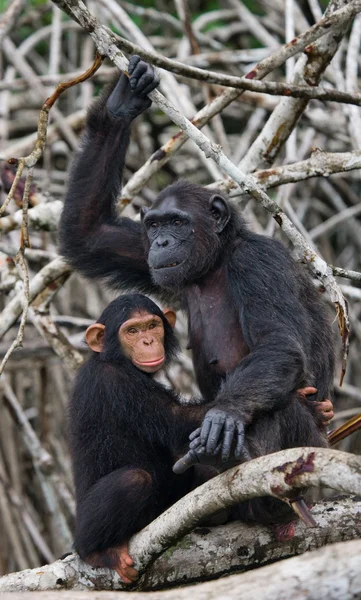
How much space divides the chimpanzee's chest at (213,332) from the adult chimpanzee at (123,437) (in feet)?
0.94

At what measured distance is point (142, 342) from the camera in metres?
5.64

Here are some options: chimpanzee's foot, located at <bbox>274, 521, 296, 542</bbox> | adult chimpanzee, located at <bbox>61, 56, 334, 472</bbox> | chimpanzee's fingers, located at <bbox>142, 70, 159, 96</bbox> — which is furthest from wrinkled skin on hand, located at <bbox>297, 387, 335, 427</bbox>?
chimpanzee's fingers, located at <bbox>142, 70, 159, 96</bbox>

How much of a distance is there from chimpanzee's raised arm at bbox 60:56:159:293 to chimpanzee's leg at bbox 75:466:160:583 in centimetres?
172

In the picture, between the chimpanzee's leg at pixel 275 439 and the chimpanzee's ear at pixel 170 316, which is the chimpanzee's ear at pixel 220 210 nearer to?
the chimpanzee's ear at pixel 170 316

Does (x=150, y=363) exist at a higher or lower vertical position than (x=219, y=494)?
higher

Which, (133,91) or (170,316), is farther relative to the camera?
(170,316)

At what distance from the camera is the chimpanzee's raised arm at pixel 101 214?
6.36m

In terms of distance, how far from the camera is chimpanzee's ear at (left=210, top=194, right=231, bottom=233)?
5.80 meters

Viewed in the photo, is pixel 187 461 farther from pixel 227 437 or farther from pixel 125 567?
pixel 125 567

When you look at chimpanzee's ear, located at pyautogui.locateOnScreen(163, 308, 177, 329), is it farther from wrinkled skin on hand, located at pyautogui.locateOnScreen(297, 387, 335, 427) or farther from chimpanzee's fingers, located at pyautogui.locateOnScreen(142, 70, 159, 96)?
chimpanzee's fingers, located at pyautogui.locateOnScreen(142, 70, 159, 96)

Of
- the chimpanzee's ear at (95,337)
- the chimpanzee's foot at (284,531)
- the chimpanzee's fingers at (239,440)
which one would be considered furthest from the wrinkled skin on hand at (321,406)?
the chimpanzee's ear at (95,337)

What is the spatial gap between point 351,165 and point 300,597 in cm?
359

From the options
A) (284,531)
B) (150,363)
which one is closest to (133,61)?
(150,363)

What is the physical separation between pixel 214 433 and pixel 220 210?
5.71ft
